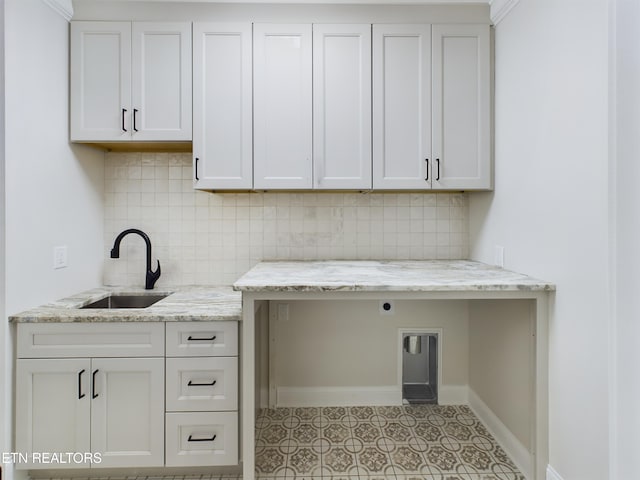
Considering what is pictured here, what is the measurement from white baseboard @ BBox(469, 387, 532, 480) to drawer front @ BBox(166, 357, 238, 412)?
1378 mm

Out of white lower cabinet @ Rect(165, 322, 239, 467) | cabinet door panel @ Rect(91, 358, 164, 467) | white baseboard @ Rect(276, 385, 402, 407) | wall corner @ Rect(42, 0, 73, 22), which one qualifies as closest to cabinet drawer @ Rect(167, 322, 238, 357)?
white lower cabinet @ Rect(165, 322, 239, 467)

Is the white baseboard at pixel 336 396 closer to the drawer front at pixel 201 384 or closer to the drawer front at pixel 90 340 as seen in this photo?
the drawer front at pixel 201 384

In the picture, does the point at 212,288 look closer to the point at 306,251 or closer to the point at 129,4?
the point at 306,251

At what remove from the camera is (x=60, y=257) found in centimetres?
196

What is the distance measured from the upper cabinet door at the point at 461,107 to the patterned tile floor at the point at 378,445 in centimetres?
141

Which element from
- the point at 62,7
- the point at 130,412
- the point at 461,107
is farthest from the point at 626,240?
the point at 62,7

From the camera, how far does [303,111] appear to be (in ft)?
6.83

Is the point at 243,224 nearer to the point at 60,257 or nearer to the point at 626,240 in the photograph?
the point at 60,257

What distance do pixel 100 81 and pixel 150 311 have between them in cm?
130

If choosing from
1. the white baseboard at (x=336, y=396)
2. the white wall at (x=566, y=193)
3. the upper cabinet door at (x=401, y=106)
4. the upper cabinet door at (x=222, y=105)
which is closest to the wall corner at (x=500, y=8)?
the white wall at (x=566, y=193)

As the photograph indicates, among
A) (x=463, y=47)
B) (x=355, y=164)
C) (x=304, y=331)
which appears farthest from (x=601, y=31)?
(x=304, y=331)

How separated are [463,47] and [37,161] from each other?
7.57 ft

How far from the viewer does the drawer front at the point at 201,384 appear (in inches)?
66.9

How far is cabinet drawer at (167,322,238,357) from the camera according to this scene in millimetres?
1704
